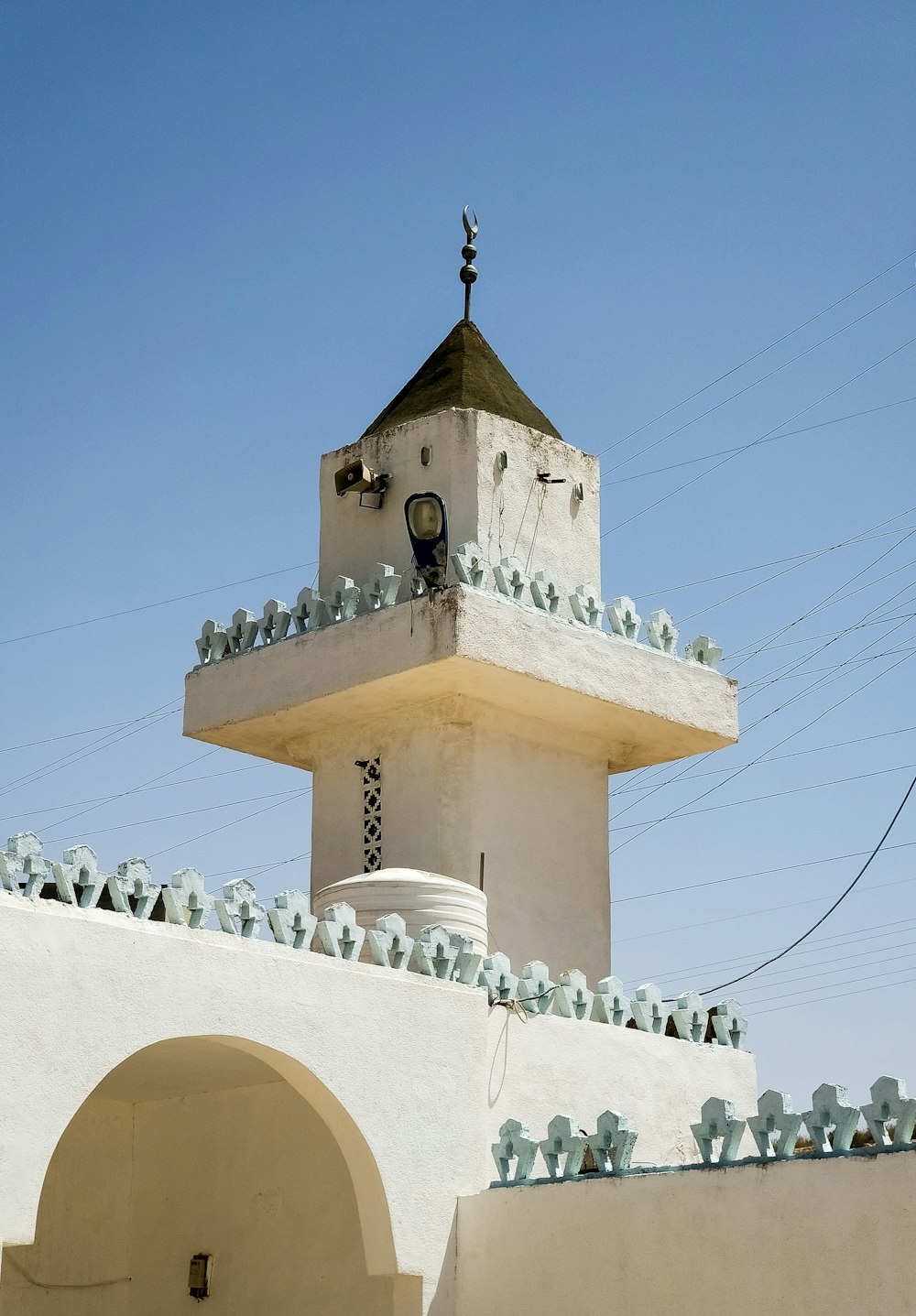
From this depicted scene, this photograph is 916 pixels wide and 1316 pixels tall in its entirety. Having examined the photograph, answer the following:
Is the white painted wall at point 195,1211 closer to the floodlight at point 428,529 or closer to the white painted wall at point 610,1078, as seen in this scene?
the white painted wall at point 610,1078

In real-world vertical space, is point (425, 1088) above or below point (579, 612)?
below

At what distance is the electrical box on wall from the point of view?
1337cm

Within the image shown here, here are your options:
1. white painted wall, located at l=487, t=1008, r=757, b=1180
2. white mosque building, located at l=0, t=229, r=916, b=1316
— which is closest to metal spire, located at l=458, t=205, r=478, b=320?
white mosque building, located at l=0, t=229, r=916, b=1316

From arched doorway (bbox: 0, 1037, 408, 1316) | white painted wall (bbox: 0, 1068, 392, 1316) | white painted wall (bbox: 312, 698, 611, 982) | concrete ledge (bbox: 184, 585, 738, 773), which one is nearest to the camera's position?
arched doorway (bbox: 0, 1037, 408, 1316)

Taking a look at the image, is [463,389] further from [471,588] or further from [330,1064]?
[330,1064]

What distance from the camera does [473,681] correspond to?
15.2 metres

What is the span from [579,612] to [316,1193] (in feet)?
18.0

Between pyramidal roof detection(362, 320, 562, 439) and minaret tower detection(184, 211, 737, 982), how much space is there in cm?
4

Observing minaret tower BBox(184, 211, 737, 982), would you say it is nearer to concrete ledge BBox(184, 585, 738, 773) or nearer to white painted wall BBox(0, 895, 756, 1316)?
concrete ledge BBox(184, 585, 738, 773)

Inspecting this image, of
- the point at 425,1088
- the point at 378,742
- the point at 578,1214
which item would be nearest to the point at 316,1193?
the point at 425,1088

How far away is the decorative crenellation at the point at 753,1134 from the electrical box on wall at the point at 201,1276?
268 cm

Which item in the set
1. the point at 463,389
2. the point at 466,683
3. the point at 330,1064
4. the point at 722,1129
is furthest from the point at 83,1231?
the point at 463,389

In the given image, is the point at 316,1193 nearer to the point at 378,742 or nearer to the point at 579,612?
the point at 378,742

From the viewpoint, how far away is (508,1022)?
12844 mm
